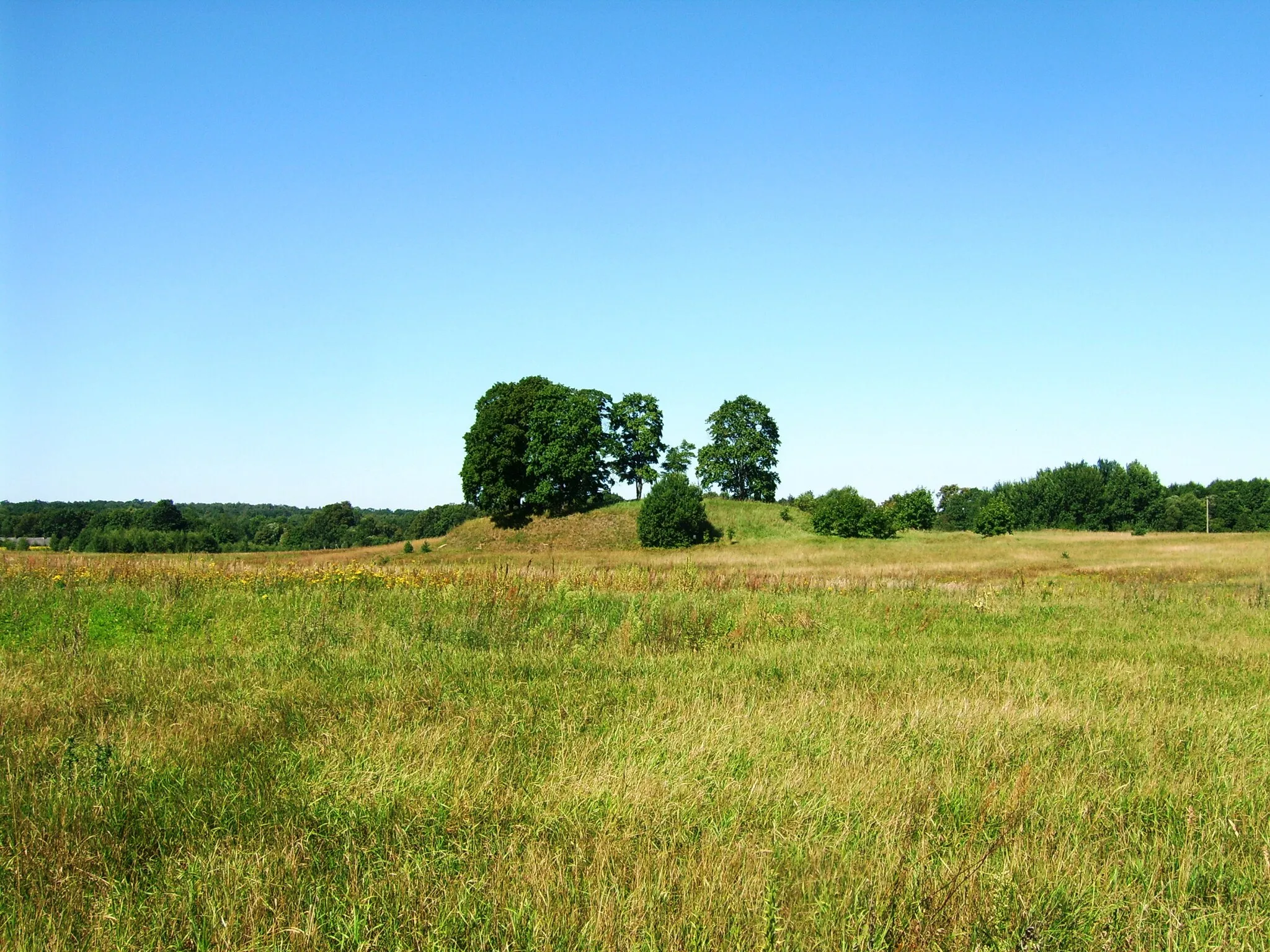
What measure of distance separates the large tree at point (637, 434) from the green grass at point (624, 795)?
4982 cm

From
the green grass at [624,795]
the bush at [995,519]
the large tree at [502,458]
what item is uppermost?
the large tree at [502,458]

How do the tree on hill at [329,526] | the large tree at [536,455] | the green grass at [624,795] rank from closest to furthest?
the green grass at [624,795] → the large tree at [536,455] → the tree on hill at [329,526]

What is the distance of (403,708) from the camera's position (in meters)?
5.92

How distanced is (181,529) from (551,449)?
33.9m

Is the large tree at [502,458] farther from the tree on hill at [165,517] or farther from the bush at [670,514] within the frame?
the tree on hill at [165,517]

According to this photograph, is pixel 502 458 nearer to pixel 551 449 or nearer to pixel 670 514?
pixel 551 449

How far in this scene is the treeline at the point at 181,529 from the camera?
46.2 m

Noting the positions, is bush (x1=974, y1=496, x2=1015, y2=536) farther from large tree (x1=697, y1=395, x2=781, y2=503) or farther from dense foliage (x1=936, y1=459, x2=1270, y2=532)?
dense foliage (x1=936, y1=459, x2=1270, y2=532)

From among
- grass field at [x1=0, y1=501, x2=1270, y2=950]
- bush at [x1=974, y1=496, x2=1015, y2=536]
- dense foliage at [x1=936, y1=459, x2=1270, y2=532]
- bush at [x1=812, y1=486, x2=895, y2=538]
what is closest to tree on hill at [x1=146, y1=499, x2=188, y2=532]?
bush at [x1=812, y1=486, x2=895, y2=538]

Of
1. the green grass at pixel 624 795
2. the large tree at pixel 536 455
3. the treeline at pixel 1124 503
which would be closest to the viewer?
the green grass at pixel 624 795

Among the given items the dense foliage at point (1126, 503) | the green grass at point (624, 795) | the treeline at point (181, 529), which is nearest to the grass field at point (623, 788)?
the green grass at point (624, 795)

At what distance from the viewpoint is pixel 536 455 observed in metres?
53.8

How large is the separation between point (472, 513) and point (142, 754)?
9181 cm

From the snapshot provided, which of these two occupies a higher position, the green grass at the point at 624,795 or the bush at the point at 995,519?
the bush at the point at 995,519
